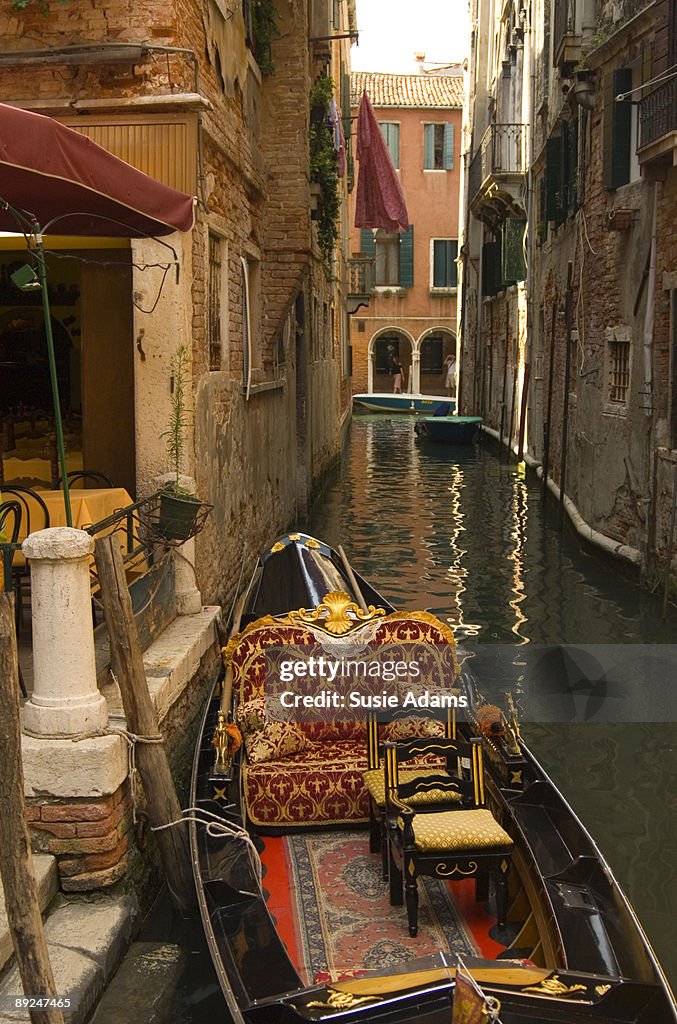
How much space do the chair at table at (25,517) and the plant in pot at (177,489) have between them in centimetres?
60

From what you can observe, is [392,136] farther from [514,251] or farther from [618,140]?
[618,140]

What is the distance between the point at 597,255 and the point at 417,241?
24.2m

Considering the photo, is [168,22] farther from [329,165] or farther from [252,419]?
[329,165]

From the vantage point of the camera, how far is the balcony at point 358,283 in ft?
88.1

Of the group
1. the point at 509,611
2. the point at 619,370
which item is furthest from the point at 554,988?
the point at 619,370

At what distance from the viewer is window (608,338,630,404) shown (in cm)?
1123

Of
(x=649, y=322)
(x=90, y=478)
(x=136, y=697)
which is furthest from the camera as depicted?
(x=649, y=322)

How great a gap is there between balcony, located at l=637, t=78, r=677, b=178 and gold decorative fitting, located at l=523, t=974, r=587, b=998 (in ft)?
24.2

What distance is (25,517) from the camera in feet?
18.6

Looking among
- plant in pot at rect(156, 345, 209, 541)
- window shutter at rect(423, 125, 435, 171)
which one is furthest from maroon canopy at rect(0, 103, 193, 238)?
window shutter at rect(423, 125, 435, 171)

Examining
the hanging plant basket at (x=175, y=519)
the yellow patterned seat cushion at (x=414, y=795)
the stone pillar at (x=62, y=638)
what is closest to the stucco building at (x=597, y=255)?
the hanging plant basket at (x=175, y=519)

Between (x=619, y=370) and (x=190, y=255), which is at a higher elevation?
(x=190, y=255)

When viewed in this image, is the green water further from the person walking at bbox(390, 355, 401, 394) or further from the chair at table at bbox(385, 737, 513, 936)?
the person walking at bbox(390, 355, 401, 394)

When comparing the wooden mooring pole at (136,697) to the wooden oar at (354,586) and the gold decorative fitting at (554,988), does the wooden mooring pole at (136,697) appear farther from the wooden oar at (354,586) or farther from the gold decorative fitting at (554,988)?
the wooden oar at (354,586)
